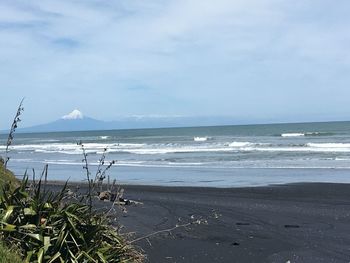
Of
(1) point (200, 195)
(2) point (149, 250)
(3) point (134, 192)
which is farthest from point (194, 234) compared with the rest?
(3) point (134, 192)

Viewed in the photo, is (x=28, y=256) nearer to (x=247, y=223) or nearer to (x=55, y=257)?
(x=55, y=257)

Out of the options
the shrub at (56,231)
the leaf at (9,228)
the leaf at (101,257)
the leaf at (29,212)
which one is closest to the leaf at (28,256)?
the shrub at (56,231)

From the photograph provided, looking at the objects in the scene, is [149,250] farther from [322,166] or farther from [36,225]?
[322,166]

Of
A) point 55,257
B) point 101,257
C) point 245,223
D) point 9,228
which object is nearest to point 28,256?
point 55,257

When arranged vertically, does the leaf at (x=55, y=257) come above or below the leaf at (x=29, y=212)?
below

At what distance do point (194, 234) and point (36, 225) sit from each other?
408 cm

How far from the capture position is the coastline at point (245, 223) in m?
7.80

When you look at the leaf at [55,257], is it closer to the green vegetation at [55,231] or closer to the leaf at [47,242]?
the green vegetation at [55,231]

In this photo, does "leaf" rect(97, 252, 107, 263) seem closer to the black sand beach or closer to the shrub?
the shrub

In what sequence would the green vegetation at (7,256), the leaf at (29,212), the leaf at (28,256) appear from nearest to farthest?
1. the green vegetation at (7,256)
2. the leaf at (28,256)
3. the leaf at (29,212)

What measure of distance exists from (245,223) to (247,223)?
4cm

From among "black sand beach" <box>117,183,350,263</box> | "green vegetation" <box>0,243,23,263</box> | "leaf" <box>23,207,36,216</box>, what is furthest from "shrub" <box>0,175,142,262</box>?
"black sand beach" <box>117,183,350,263</box>

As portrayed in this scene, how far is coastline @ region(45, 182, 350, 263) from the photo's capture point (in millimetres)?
7805

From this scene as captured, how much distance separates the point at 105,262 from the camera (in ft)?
17.7
